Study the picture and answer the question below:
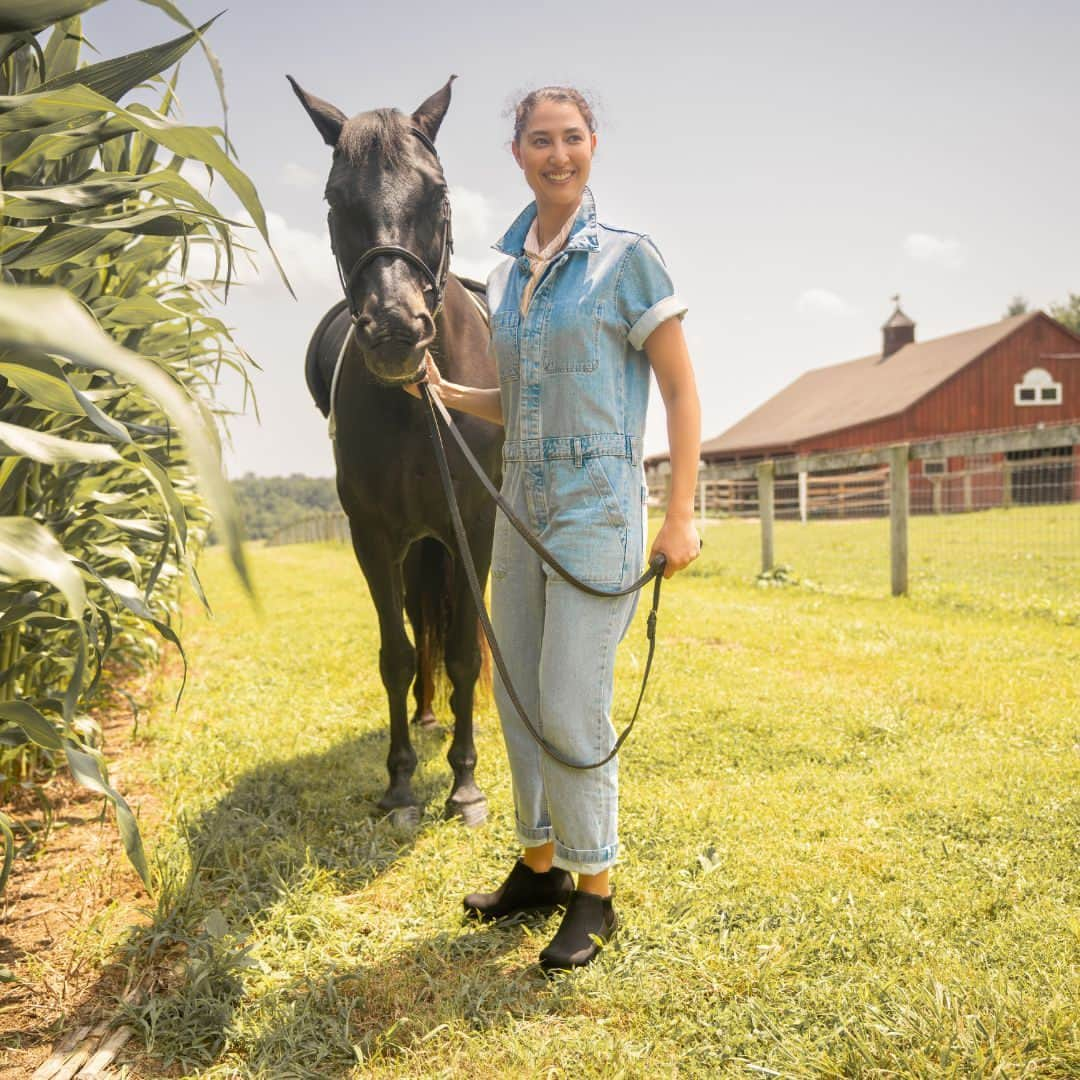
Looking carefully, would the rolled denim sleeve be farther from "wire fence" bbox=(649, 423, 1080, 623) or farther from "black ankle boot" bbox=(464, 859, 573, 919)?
"wire fence" bbox=(649, 423, 1080, 623)

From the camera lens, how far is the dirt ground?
1.87 meters

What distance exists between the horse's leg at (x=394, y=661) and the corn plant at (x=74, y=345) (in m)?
0.74

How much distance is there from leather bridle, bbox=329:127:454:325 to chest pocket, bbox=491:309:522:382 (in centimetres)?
24

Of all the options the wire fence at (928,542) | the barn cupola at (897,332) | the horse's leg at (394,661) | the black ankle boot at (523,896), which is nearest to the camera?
the black ankle boot at (523,896)

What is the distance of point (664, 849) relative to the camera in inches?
102

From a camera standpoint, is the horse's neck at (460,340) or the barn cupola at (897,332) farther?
the barn cupola at (897,332)

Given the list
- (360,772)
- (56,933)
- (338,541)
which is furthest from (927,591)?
(338,541)

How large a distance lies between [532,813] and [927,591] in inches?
228

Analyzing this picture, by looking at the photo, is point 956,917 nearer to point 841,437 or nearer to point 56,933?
point 56,933

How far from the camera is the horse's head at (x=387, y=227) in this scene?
2248 millimetres

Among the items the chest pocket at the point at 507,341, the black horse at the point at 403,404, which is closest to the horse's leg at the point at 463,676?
the black horse at the point at 403,404

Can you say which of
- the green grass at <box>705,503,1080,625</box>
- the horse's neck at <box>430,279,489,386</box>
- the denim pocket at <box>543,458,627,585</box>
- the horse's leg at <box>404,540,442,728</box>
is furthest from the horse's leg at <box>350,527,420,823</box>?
the green grass at <box>705,503,1080,625</box>

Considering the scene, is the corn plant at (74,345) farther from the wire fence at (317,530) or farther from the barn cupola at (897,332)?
the barn cupola at (897,332)

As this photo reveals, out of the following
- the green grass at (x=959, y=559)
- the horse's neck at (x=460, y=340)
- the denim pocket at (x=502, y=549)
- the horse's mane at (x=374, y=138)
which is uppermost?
the horse's mane at (x=374, y=138)
